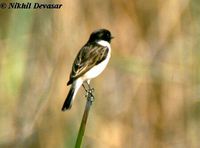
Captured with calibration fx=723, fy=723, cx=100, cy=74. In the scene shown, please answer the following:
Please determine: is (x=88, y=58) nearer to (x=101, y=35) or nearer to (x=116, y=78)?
(x=101, y=35)

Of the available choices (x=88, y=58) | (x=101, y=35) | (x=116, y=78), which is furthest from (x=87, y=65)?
(x=116, y=78)

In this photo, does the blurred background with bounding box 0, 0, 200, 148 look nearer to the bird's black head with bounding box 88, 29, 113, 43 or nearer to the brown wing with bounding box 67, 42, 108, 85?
the bird's black head with bounding box 88, 29, 113, 43

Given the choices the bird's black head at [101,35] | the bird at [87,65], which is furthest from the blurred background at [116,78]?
the bird at [87,65]

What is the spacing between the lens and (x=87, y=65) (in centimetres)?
170

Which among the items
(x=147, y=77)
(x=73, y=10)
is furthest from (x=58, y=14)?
(x=147, y=77)

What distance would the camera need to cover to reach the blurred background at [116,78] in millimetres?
1987

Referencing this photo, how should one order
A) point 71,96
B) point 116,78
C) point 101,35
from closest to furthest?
point 71,96
point 101,35
point 116,78

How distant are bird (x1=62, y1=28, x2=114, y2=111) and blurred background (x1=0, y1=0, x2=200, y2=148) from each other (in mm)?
234

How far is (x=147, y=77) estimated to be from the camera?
2.09m

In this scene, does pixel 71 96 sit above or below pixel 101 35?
below

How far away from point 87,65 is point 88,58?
2 centimetres

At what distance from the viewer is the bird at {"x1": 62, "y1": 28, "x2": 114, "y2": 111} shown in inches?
65.9

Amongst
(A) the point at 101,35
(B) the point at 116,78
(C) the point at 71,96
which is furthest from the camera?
(B) the point at 116,78

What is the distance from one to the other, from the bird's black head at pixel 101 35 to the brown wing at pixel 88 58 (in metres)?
0.03
